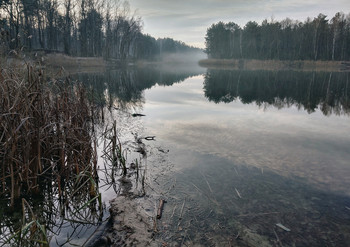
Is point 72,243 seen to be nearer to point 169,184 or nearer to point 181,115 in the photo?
point 169,184

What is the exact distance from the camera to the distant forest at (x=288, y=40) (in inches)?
2625

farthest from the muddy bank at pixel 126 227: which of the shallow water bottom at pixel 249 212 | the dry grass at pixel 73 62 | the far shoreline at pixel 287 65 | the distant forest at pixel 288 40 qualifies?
the distant forest at pixel 288 40

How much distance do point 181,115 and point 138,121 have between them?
8.60 feet

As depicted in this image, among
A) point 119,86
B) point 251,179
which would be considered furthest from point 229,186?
point 119,86

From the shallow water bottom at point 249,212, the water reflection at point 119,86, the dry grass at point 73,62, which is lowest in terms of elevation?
the shallow water bottom at point 249,212

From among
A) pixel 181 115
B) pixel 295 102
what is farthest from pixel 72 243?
pixel 295 102

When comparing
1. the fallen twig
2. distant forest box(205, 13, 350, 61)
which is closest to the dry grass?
the fallen twig

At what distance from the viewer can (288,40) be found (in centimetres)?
7475

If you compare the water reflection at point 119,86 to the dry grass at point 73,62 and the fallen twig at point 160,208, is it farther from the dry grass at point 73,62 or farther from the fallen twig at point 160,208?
the dry grass at point 73,62

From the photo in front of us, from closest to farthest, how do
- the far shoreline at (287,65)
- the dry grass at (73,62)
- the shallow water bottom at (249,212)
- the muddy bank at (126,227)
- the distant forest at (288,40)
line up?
the muddy bank at (126,227) → the shallow water bottom at (249,212) → the dry grass at (73,62) → the far shoreline at (287,65) → the distant forest at (288,40)

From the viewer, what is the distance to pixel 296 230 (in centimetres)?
373

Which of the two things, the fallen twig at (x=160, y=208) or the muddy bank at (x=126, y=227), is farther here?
the fallen twig at (x=160, y=208)

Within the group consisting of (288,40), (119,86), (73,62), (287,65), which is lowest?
(119,86)

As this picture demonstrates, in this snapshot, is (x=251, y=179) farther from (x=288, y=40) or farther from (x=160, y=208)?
(x=288, y=40)
